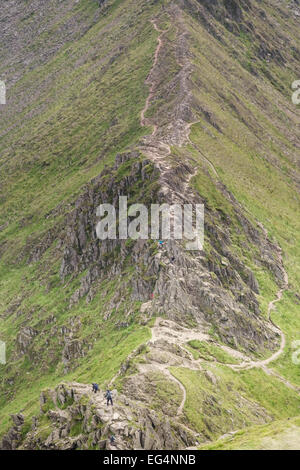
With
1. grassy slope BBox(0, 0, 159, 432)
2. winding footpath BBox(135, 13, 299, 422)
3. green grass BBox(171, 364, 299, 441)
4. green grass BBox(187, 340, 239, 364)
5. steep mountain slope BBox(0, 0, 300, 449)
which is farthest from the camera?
grassy slope BBox(0, 0, 159, 432)

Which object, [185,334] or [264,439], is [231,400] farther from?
[185,334]

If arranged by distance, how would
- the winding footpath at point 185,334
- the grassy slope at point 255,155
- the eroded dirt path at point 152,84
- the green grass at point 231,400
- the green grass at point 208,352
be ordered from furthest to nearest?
1. the eroded dirt path at point 152,84
2. the grassy slope at point 255,155
3. the green grass at point 208,352
4. the winding footpath at point 185,334
5. the green grass at point 231,400

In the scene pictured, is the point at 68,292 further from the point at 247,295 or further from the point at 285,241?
the point at 285,241

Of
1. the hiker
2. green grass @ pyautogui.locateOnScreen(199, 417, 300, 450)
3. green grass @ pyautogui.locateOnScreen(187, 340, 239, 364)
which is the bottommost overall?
green grass @ pyautogui.locateOnScreen(199, 417, 300, 450)

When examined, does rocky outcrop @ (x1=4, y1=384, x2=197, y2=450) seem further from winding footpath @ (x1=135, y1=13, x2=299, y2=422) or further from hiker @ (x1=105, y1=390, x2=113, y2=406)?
winding footpath @ (x1=135, y1=13, x2=299, y2=422)

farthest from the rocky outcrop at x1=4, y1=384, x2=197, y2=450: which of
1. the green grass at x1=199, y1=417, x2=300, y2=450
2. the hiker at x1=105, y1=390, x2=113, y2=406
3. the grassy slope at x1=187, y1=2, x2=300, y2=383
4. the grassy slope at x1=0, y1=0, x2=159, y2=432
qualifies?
the grassy slope at x1=187, y1=2, x2=300, y2=383

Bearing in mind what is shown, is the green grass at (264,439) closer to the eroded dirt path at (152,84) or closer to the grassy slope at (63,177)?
the grassy slope at (63,177)

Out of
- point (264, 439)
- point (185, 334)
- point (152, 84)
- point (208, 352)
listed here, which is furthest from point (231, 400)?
point (152, 84)

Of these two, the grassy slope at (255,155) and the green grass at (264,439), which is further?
the grassy slope at (255,155)

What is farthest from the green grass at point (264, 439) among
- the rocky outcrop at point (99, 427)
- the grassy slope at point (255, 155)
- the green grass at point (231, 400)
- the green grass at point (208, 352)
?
the grassy slope at point (255, 155)
